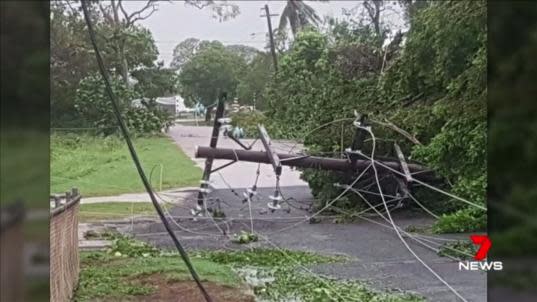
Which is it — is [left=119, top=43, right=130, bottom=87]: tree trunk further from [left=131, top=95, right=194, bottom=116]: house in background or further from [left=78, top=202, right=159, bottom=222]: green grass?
[left=78, top=202, right=159, bottom=222]: green grass

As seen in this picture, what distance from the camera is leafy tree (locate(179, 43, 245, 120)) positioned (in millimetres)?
2408

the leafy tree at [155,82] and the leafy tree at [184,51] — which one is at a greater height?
the leafy tree at [184,51]

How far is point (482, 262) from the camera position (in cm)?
211

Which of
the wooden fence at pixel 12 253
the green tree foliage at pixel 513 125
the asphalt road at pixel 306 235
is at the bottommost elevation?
the asphalt road at pixel 306 235

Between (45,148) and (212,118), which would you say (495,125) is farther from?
(45,148)

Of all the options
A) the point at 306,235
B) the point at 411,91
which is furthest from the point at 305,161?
the point at 411,91

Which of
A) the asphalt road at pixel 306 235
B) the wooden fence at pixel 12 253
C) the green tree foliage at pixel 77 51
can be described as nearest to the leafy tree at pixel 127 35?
the green tree foliage at pixel 77 51

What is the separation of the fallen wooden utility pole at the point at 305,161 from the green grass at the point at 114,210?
33 cm

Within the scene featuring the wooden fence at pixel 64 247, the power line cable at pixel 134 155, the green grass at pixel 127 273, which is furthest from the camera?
the green grass at pixel 127 273

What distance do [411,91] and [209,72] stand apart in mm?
1422

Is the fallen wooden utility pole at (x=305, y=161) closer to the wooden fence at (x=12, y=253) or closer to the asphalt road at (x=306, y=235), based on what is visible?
the asphalt road at (x=306, y=235)

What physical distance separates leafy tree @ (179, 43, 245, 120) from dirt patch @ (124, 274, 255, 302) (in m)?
0.68

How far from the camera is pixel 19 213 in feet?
4.61

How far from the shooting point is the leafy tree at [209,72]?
2408 millimetres
